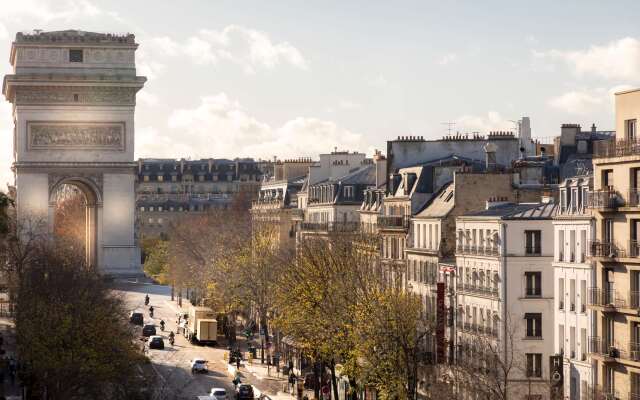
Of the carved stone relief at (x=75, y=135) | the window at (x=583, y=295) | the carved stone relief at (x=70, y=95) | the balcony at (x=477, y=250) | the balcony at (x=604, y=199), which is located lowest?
the window at (x=583, y=295)

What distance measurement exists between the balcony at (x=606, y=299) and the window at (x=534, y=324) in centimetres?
852

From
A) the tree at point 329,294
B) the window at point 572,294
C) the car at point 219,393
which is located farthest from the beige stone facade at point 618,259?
the car at point 219,393

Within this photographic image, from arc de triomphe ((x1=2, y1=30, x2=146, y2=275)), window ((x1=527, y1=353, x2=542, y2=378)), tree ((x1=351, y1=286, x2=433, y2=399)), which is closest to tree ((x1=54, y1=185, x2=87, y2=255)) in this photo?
arc de triomphe ((x1=2, y1=30, x2=146, y2=275))

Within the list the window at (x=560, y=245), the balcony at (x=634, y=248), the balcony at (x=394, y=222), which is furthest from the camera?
the balcony at (x=394, y=222)

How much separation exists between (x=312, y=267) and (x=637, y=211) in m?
29.1

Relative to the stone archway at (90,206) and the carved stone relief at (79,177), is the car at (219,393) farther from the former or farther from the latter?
the carved stone relief at (79,177)

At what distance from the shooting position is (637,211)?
36.4 metres

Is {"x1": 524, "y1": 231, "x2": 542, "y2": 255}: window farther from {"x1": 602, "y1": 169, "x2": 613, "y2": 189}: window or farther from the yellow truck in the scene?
the yellow truck

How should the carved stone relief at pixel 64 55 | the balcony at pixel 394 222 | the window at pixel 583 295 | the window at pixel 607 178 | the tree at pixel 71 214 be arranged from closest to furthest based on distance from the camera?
the window at pixel 607 178 < the window at pixel 583 295 < the balcony at pixel 394 222 < the carved stone relief at pixel 64 55 < the tree at pixel 71 214

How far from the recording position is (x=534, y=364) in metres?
47.0

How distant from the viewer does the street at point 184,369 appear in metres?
62.6

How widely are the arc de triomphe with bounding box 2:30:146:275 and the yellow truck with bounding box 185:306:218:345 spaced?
1982 centimetres

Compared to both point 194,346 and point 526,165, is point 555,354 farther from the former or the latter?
point 194,346

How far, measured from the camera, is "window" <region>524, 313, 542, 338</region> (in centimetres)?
4738
